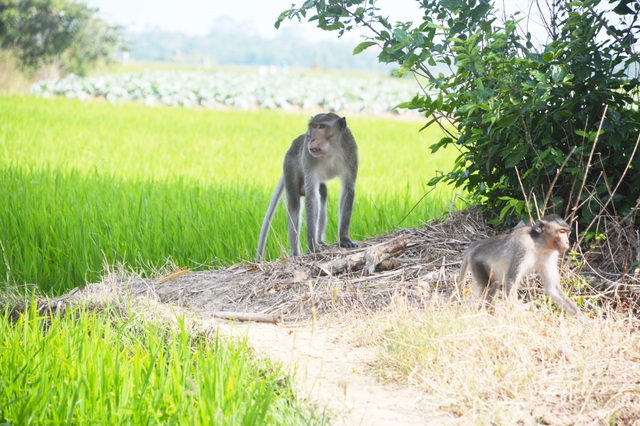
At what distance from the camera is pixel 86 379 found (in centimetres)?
404

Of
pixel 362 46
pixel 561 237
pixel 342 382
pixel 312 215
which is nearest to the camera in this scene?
pixel 342 382

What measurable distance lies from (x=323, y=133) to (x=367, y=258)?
4.08 ft

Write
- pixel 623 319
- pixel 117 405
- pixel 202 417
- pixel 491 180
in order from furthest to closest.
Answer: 1. pixel 491 180
2. pixel 623 319
3. pixel 117 405
4. pixel 202 417

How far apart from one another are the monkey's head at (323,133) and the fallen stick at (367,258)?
100cm

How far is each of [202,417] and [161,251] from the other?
5.00 meters

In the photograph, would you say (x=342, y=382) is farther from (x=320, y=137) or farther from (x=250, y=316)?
(x=320, y=137)

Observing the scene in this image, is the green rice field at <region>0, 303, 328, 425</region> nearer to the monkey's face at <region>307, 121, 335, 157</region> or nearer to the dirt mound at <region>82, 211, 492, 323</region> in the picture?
the dirt mound at <region>82, 211, 492, 323</region>

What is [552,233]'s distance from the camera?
192 inches

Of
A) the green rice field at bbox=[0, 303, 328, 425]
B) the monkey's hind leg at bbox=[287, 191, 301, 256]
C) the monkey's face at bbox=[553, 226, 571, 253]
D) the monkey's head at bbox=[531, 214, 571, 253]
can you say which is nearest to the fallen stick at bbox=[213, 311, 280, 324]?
the green rice field at bbox=[0, 303, 328, 425]

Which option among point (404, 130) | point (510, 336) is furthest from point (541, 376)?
point (404, 130)

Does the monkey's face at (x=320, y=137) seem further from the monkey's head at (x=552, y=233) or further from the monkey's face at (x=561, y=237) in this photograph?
the monkey's face at (x=561, y=237)

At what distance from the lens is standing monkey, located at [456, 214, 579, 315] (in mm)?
4910

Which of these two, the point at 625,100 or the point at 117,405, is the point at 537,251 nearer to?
the point at 625,100

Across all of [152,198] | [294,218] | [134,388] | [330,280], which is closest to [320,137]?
[294,218]
